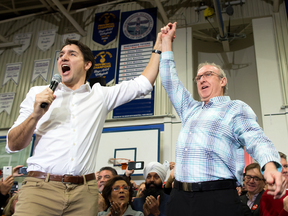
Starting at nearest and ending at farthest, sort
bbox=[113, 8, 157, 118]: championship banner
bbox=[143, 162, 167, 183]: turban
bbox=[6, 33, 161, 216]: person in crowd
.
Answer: bbox=[6, 33, 161, 216]: person in crowd → bbox=[143, 162, 167, 183]: turban → bbox=[113, 8, 157, 118]: championship banner

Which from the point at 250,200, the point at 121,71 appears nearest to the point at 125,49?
the point at 121,71

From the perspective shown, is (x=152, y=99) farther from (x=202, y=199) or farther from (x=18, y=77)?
(x=202, y=199)

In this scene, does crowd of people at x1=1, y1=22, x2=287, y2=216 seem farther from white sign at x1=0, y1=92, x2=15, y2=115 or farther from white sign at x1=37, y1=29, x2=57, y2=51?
white sign at x1=37, y1=29, x2=57, y2=51

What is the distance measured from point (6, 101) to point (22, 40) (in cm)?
199

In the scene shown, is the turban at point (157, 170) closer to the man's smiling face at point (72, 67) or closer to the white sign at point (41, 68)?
the man's smiling face at point (72, 67)

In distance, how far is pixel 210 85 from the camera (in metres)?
2.04

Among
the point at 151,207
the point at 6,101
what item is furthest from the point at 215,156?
the point at 6,101

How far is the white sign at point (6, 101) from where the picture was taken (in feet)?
25.1

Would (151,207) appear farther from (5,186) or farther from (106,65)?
(106,65)

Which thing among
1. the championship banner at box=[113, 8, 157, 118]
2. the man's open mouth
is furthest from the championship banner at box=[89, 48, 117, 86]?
the man's open mouth

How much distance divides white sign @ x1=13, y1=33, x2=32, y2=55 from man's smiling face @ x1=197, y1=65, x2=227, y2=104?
7.48m

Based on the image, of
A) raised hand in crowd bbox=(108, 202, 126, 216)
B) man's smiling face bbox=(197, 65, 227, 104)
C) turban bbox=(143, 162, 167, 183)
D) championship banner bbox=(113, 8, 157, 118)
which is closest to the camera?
man's smiling face bbox=(197, 65, 227, 104)

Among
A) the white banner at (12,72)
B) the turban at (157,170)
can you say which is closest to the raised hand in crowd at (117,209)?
the turban at (157,170)

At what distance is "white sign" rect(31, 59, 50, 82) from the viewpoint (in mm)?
7707
